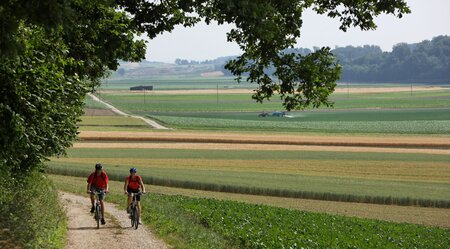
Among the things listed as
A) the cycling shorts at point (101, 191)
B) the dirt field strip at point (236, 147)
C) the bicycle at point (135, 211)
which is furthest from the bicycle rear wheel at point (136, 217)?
the dirt field strip at point (236, 147)

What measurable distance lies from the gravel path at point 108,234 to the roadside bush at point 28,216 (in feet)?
1.63

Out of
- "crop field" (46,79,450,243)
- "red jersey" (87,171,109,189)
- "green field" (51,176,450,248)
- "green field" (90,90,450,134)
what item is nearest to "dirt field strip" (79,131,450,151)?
"crop field" (46,79,450,243)

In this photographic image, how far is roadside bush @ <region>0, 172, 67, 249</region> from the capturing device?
20672mm

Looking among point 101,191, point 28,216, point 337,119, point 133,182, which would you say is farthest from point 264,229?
point 337,119

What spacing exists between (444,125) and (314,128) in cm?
1978

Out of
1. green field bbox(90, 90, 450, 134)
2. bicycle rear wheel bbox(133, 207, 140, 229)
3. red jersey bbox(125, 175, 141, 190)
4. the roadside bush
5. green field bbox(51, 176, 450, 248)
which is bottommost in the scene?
green field bbox(90, 90, 450, 134)

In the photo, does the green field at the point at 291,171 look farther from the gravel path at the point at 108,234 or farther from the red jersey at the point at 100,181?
the red jersey at the point at 100,181

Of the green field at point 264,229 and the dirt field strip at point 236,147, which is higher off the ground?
the green field at point 264,229

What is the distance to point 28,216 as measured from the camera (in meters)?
22.7

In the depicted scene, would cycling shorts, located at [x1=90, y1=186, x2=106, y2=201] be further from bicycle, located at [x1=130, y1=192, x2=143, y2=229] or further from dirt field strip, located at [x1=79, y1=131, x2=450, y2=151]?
dirt field strip, located at [x1=79, y1=131, x2=450, y2=151]

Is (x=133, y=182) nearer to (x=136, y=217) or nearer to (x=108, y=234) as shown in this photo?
(x=136, y=217)

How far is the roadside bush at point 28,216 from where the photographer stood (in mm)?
20672

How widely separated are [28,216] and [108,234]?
9.30 ft

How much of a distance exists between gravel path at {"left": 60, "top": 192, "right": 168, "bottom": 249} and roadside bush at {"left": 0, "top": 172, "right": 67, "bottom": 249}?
50cm
